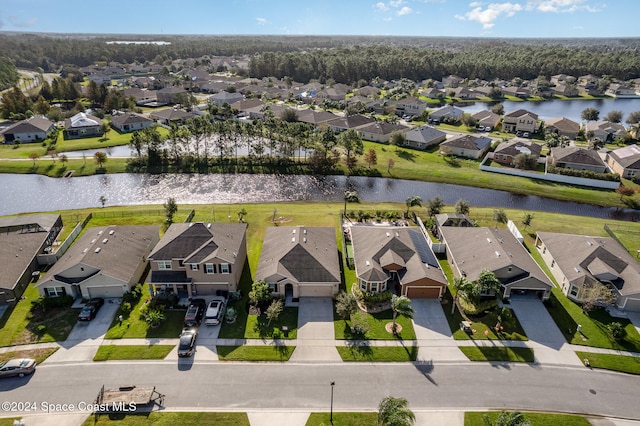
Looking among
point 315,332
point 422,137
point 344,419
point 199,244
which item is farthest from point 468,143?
point 344,419

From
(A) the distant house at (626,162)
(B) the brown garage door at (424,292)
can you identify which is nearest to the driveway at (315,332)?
(B) the brown garage door at (424,292)

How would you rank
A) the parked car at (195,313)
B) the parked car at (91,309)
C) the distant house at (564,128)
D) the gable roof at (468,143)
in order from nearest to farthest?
1. the parked car at (195,313)
2. the parked car at (91,309)
3. the gable roof at (468,143)
4. the distant house at (564,128)

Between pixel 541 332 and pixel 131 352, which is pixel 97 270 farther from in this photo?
pixel 541 332

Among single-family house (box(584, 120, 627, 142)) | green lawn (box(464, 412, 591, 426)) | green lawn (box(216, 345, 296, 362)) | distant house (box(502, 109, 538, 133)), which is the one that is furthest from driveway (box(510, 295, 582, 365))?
single-family house (box(584, 120, 627, 142))

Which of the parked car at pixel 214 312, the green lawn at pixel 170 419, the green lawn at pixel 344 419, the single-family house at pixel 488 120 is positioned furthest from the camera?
the single-family house at pixel 488 120

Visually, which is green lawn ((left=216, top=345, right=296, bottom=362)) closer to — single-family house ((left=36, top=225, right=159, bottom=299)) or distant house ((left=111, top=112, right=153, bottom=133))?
single-family house ((left=36, top=225, right=159, bottom=299))

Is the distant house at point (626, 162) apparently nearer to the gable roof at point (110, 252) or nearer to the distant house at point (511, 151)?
the distant house at point (511, 151)

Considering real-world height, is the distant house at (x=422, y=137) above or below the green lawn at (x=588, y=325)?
above

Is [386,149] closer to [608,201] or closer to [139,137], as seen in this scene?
[608,201]
